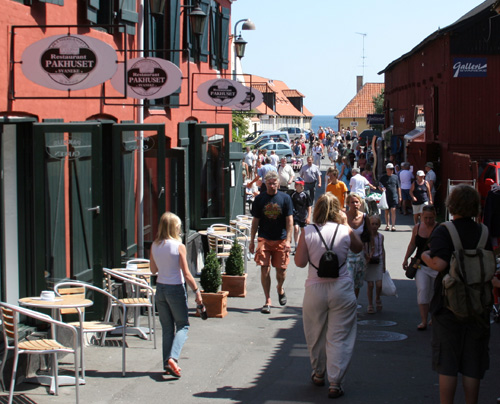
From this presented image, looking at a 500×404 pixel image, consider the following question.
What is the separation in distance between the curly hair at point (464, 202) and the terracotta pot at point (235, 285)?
6.84m

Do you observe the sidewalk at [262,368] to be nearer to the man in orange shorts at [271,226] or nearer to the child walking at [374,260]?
the child walking at [374,260]

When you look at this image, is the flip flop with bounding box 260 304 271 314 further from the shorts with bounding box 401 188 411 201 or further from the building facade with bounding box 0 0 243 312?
the shorts with bounding box 401 188 411 201

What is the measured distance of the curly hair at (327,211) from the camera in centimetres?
769

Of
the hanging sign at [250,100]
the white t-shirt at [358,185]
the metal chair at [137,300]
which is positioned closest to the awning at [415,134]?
the white t-shirt at [358,185]

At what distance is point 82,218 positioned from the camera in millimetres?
10148

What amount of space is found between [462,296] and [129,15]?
7853 millimetres

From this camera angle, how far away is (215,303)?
11242 mm

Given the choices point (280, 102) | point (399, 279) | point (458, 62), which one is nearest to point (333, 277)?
point (399, 279)

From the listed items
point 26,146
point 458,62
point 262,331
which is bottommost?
point 262,331

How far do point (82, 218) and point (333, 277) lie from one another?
3847 mm

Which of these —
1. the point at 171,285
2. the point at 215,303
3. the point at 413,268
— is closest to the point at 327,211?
the point at 171,285

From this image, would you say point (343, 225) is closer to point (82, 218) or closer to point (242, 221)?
point (82, 218)

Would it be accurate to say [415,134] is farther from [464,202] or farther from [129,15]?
[464,202]

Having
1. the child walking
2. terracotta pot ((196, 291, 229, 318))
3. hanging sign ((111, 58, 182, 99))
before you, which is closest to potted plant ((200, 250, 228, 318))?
terracotta pot ((196, 291, 229, 318))
